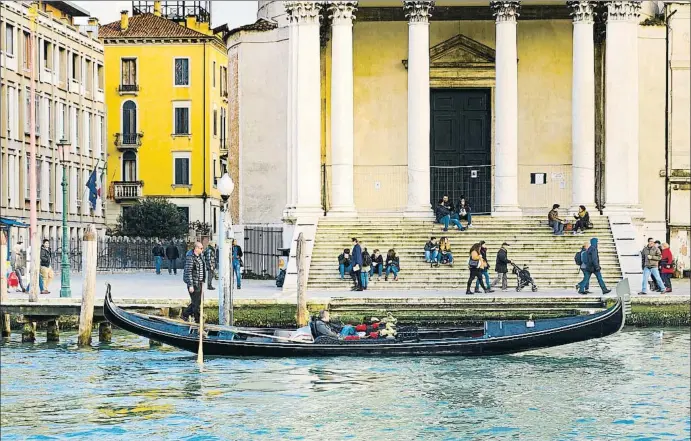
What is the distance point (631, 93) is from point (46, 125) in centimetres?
2586

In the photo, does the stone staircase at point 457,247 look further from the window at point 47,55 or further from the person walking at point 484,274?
the window at point 47,55

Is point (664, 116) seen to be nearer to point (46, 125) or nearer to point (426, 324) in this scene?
point (426, 324)

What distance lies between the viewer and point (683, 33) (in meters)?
39.1

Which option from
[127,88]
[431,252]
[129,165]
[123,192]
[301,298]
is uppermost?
[127,88]

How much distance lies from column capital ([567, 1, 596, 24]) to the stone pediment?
2.64 meters

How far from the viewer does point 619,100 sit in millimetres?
36406

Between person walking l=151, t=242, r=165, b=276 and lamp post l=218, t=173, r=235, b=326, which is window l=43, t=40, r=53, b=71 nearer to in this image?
person walking l=151, t=242, r=165, b=276

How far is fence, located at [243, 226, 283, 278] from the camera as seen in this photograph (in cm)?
3941

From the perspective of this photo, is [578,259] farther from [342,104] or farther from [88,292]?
[88,292]

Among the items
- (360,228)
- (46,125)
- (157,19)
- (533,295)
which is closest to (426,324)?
(533,295)

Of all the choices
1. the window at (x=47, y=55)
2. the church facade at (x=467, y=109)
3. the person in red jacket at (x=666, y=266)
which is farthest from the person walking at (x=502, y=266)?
the window at (x=47, y=55)

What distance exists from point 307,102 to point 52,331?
1033cm

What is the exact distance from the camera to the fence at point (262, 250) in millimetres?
39406

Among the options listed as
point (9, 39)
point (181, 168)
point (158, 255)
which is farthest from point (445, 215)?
point (181, 168)
